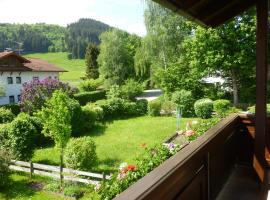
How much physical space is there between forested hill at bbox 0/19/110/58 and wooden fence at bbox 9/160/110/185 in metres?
85.5

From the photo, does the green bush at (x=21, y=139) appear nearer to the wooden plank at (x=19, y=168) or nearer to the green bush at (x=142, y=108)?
the wooden plank at (x=19, y=168)

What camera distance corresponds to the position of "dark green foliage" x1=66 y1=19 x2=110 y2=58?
339 feet

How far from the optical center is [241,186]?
436 centimetres

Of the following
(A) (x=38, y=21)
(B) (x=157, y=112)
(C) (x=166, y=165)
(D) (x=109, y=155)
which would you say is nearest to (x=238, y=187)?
(C) (x=166, y=165)

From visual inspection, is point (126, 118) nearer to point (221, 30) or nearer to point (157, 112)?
point (157, 112)

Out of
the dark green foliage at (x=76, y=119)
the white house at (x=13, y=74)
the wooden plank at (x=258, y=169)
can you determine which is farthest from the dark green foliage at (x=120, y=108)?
the wooden plank at (x=258, y=169)

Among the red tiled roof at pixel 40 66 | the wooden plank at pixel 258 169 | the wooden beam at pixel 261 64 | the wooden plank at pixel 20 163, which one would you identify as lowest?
the wooden plank at pixel 20 163

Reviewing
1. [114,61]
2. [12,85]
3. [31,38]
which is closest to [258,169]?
[12,85]

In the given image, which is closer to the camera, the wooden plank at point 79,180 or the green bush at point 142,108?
the wooden plank at point 79,180

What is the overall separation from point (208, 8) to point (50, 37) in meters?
117

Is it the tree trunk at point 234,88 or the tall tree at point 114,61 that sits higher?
the tall tree at point 114,61

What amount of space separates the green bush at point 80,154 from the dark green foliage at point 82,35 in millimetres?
84327

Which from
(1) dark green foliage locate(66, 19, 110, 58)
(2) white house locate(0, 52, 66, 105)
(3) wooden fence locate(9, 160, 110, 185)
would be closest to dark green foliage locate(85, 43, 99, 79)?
(2) white house locate(0, 52, 66, 105)

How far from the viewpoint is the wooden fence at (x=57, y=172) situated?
950 centimetres
